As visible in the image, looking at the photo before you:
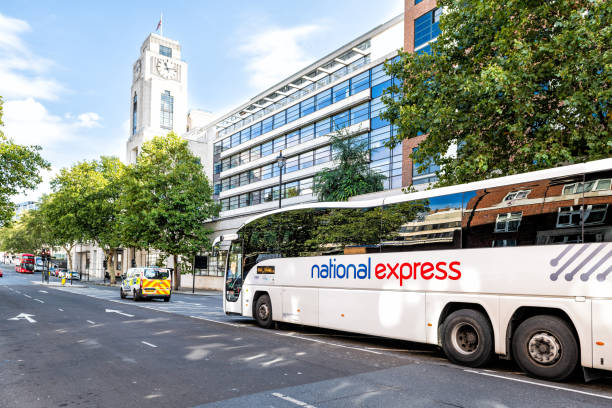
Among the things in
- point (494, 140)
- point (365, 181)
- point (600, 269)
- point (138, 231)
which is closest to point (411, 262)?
point (600, 269)

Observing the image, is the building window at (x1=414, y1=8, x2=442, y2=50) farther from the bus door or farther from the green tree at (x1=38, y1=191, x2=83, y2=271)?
the green tree at (x1=38, y1=191, x2=83, y2=271)

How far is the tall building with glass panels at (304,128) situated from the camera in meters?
36.9

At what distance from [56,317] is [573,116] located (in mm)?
17569

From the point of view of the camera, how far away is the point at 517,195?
8086mm

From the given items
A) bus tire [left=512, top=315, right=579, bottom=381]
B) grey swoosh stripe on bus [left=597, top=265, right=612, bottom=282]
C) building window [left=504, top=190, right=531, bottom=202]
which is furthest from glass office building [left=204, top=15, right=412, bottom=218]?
grey swoosh stripe on bus [left=597, top=265, right=612, bottom=282]

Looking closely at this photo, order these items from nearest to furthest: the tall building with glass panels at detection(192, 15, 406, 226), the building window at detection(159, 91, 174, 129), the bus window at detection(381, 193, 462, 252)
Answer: the bus window at detection(381, 193, 462, 252)
the tall building with glass panels at detection(192, 15, 406, 226)
the building window at detection(159, 91, 174, 129)

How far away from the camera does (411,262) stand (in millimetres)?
9758

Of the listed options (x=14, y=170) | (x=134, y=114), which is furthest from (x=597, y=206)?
(x=134, y=114)

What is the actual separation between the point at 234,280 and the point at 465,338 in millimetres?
8835

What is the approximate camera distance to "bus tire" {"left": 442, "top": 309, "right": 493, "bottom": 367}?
8281 millimetres

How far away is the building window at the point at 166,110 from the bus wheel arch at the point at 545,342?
7546cm

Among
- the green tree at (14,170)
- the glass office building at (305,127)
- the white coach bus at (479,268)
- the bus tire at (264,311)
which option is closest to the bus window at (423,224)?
the white coach bus at (479,268)

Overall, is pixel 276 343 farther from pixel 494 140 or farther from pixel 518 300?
pixel 494 140

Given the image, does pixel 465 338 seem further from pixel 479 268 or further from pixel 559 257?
pixel 559 257
